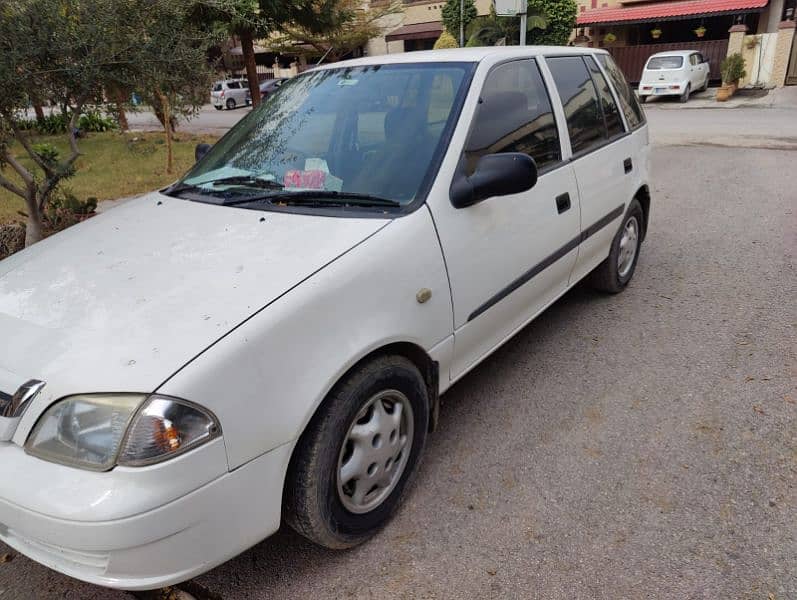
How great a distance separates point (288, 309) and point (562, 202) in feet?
6.54

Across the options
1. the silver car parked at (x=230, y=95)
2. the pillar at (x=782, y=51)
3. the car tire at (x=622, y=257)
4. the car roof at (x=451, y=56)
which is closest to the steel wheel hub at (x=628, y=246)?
the car tire at (x=622, y=257)

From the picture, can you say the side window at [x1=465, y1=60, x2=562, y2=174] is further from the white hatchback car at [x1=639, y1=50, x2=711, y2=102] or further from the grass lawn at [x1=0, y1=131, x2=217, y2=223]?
the white hatchback car at [x1=639, y1=50, x2=711, y2=102]

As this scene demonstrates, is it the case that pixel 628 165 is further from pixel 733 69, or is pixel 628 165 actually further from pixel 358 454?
pixel 733 69

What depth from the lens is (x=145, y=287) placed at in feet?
7.18

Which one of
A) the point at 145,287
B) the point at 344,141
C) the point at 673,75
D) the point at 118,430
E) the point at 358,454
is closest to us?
the point at 118,430

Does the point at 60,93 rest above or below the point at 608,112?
above

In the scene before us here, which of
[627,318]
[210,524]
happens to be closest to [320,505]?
[210,524]

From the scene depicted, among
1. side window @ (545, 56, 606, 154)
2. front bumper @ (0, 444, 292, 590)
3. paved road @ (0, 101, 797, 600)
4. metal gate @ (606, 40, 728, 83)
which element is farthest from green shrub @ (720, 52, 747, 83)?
front bumper @ (0, 444, 292, 590)

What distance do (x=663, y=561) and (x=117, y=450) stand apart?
1.95m

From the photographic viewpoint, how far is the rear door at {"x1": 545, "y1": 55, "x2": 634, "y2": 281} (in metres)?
3.70

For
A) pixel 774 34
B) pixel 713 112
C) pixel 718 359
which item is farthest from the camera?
pixel 774 34

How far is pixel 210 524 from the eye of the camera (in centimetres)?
187

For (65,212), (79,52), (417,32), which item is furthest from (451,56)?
(417,32)

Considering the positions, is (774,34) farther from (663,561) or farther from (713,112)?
(663,561)
